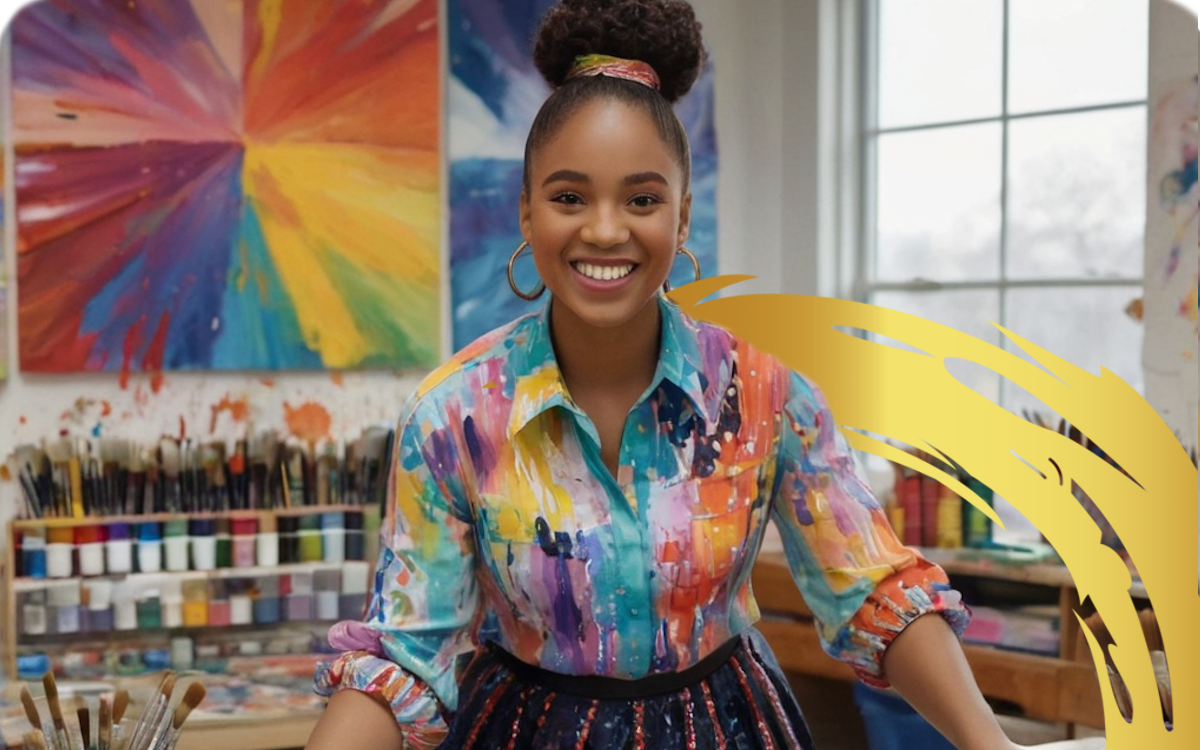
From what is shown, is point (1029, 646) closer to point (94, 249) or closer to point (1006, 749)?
point (1006, 749)

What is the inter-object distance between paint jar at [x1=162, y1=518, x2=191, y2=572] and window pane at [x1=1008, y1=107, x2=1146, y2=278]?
1.88m

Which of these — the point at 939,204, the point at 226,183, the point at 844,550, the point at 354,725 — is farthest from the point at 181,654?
the point at 939,204

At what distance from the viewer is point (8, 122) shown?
2.45 m

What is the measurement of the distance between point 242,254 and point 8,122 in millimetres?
505

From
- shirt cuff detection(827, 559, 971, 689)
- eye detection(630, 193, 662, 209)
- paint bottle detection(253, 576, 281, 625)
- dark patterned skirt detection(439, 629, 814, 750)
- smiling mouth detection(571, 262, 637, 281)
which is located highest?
eye detection(630, 193, 662, 209)

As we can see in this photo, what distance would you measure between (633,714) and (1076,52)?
212 centimetres

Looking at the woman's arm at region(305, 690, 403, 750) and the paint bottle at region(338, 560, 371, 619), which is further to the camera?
the paint bottle at region(338, 560, 371, 619)

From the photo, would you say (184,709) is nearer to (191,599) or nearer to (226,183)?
(191,599)

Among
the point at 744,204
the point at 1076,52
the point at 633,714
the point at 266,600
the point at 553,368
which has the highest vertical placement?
the point at 1076,52

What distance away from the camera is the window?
105 inches

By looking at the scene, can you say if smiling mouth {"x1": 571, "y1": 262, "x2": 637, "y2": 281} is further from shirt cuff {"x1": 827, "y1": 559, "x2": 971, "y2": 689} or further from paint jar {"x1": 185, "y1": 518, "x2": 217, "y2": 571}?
paint jar {"x1": 185, "y1": 518, "x2": 217, "y2": 571}

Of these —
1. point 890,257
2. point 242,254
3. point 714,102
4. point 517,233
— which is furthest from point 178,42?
point 890,257

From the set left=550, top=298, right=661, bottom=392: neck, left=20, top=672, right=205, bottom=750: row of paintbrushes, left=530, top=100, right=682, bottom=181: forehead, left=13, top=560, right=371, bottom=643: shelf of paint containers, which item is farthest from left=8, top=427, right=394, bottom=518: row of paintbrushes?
left=530, top=100, right=682, bottom=181: forehead

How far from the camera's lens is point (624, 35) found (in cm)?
109
